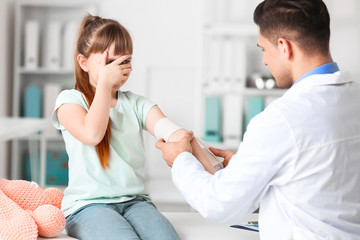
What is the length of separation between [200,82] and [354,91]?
8.23 ft

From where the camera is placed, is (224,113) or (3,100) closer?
(224,113)

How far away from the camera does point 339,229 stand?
→ 123cm

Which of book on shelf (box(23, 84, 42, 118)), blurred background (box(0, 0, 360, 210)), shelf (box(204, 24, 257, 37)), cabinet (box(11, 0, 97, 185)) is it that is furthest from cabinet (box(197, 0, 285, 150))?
book on shelf (box(23, 84, 42, 118))

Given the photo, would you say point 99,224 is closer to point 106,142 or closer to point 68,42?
point 106,142

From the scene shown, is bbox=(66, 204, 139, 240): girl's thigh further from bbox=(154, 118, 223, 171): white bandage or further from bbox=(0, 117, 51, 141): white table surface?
bbox=(0, 117, 51, 141): white table surface

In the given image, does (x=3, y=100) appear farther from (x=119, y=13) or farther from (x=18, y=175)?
(x=119, y=13)

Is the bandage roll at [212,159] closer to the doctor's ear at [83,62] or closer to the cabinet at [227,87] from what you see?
the doctor's ear at [83,62]

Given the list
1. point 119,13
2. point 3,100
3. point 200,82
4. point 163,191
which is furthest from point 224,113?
point 3,100

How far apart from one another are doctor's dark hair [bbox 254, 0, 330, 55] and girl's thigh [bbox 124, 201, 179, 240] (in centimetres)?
62

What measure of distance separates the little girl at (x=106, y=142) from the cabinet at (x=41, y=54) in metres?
2.70

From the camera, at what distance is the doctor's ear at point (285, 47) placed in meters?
1.31

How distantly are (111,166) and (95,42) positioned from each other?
0.41m

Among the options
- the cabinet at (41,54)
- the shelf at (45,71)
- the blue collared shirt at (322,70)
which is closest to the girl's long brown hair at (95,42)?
the blue collared shirt at (322,70)

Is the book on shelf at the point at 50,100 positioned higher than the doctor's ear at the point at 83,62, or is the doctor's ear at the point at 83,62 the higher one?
the doctor's ear at the point at 83,62
